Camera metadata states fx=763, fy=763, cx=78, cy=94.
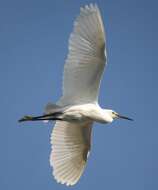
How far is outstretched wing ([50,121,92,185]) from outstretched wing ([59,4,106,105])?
984 millimetres

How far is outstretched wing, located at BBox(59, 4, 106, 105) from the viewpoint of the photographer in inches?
493

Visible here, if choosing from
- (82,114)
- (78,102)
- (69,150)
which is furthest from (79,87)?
(69,150)

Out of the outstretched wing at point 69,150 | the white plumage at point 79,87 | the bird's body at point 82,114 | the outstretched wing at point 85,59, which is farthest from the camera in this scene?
the outstretched wing at point 69,150

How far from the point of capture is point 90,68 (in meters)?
13.1

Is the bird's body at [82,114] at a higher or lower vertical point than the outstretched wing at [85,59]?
lower

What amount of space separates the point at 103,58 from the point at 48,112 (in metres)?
1.36

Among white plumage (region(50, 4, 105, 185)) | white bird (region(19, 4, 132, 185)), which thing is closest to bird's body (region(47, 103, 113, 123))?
white bird (region(19, 4, 132, 185))

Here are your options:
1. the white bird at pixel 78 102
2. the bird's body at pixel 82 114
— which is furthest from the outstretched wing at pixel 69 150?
the bird's body at pixel 82 114

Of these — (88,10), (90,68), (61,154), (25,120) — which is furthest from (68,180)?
(88,10)

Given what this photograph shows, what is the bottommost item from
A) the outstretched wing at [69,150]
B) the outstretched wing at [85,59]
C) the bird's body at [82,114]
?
the outstretched wing at [69,150]

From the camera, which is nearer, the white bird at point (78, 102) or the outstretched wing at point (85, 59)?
the outstretched wing at point (85, 59)

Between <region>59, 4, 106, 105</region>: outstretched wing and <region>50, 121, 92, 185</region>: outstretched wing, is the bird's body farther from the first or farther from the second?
<region>50, 121, 92, 185</region>: outstretched wing

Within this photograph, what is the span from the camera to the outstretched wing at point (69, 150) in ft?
46.8

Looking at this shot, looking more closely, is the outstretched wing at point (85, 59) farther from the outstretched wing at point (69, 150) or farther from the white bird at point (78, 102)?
the outstretched wing at point (69, 150)
